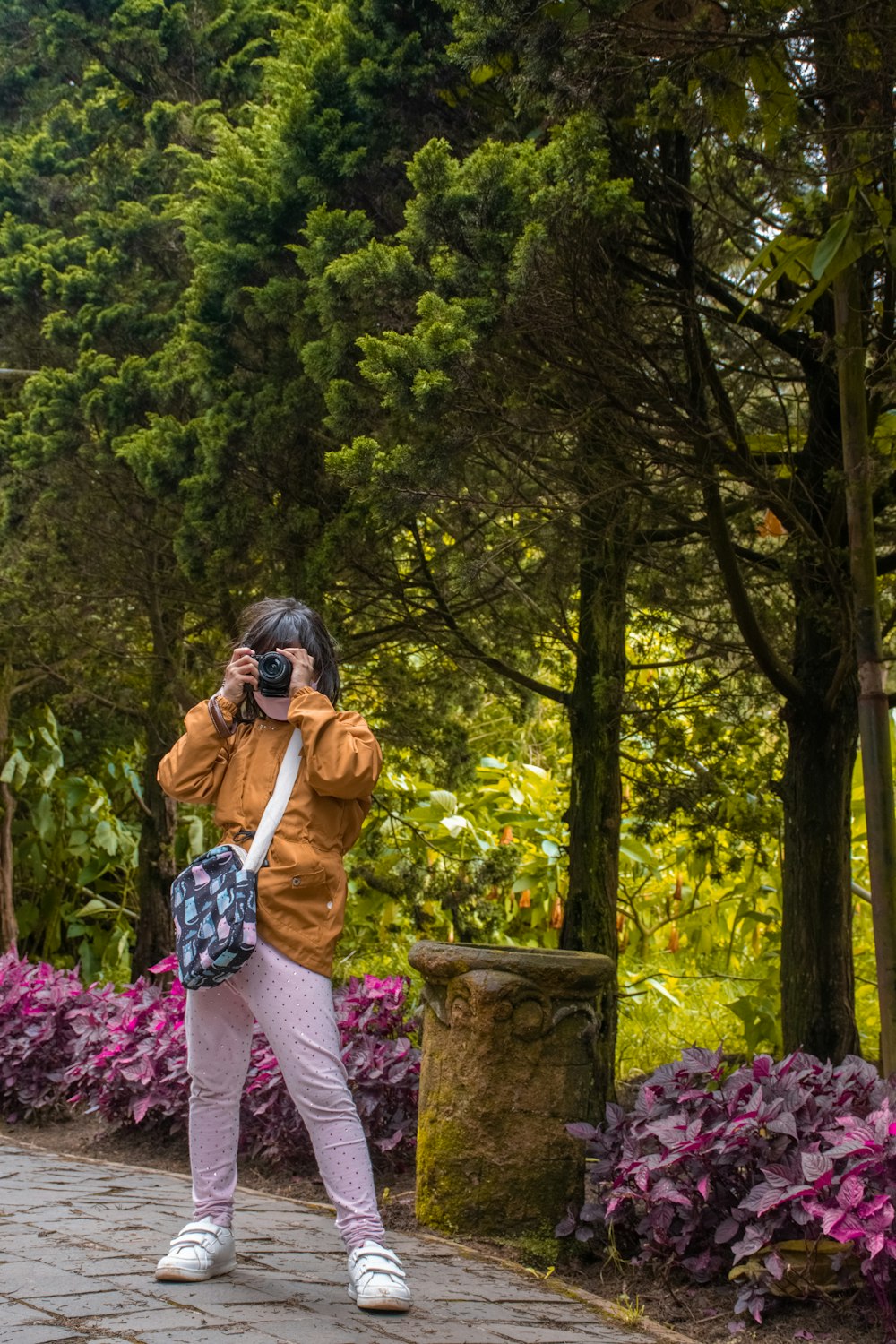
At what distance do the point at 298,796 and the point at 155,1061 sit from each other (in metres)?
2.80

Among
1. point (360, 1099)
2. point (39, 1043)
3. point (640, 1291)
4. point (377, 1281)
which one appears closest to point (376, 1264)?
point (377, 1281)

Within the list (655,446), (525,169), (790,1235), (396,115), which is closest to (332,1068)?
(790,1235)

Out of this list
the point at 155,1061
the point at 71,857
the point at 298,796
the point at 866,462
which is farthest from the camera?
the point at 71,857

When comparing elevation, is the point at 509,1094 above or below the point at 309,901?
below

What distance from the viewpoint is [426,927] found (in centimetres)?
943

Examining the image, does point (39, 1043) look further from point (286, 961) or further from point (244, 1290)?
point (286, 961)

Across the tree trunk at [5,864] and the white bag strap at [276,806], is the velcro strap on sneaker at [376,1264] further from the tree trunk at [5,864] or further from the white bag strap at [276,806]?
the tree trunk at [5,864]

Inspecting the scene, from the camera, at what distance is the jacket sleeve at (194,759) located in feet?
11.3

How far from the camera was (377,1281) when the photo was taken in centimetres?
308

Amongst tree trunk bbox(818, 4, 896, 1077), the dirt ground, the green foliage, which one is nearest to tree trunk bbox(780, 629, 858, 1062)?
tree trunk bbox(818, 4, 896, 1077)

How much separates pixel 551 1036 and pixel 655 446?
2093 millimetres

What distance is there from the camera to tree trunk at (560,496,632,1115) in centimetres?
604

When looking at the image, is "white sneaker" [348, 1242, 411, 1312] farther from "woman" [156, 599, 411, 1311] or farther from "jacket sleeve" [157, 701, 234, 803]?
"jacket sleeve" [157, 701, 234, 803]

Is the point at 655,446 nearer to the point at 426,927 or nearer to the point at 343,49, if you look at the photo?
the point at 343,49
